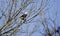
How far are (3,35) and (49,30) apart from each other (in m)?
2.53

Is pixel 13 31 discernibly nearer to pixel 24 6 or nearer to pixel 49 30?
pixel 24 6

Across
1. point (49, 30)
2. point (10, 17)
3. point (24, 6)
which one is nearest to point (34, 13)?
point (24, 6)

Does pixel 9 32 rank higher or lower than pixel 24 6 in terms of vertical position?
lower

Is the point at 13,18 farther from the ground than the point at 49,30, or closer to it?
farther from the ground

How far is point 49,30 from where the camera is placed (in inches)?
276

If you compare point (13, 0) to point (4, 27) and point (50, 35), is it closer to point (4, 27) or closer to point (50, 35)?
point (4, 27)

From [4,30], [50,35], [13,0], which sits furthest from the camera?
[50,35]

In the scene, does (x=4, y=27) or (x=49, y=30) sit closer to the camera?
(x=4, y=27)

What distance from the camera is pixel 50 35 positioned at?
6957 millimetres

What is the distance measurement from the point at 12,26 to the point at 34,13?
2.43ft

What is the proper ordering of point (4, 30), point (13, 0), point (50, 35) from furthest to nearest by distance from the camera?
1. point (50, 35)
2. point (13, 0)
3. point (4, 30)

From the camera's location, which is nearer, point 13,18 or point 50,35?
point 13,18

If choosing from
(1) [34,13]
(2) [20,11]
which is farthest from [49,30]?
(2) [20,11]

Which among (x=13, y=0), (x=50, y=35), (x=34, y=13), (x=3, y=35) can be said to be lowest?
(x=50, y=35)
